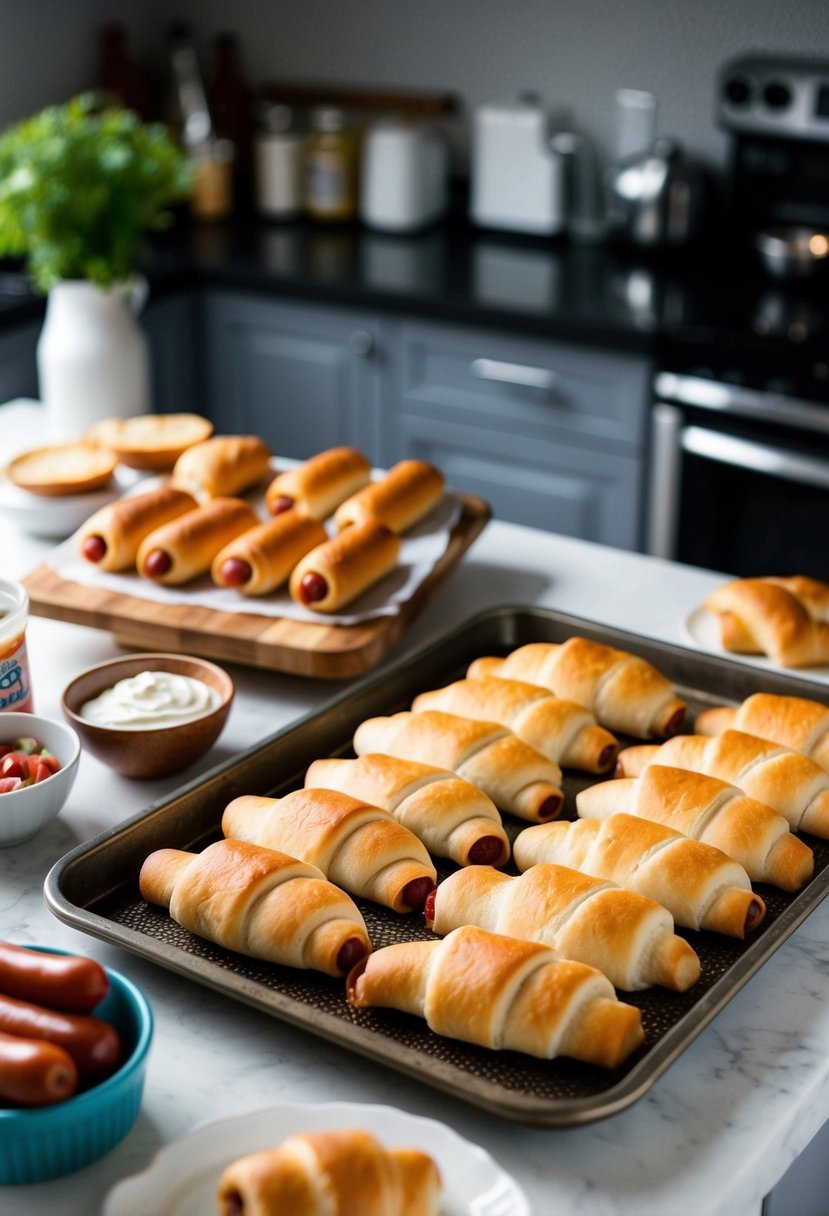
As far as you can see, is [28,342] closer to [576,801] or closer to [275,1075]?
[576,801]

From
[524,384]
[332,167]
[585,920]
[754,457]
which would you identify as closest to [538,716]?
[585,920]

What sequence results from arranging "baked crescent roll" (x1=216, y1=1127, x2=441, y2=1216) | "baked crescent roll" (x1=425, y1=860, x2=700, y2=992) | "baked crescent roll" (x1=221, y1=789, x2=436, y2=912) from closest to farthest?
"baked crescent roll" (x1=216, y1=1127, x2=441, y2=1216) < "baked crescent roll" (x1=425, y1=860, x2=700, y2=992) < "baked crescent roll" (x1=221, y1=789, x2=436, y2=912)

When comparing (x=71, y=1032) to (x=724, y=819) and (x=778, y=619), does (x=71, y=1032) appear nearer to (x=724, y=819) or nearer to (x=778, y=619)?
(x=724, y=819)

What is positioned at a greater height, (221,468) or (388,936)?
(221,468)

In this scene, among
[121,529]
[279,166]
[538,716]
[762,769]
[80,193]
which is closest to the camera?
[762,769]

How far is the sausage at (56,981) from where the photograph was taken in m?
0.89

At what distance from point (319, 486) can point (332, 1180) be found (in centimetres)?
111

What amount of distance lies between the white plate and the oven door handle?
195cm

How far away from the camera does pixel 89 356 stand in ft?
6.91

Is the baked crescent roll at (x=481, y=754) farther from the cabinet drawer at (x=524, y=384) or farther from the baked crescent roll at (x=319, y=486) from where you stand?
the cabinet drawer at (x=524, y=384)

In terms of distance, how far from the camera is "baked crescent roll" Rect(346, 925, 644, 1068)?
0.94 metres

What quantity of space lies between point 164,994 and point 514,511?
6.83ft

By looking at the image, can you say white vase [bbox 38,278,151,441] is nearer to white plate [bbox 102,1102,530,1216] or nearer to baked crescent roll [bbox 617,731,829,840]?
baked crescent roll [bbox 617,731,829,840]

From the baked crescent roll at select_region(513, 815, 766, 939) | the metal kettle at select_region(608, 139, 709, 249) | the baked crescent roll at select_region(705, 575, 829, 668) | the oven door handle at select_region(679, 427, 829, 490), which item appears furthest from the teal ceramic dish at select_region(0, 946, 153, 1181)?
the metal kettle at select_region(608, 139, 709, 249)
